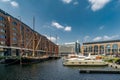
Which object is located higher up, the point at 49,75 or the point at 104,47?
the point at 104,47

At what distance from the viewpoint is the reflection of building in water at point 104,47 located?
17125 cm

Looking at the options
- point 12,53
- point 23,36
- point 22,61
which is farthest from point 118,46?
point 22,61

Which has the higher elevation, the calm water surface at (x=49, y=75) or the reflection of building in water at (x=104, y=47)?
the reflection of building in water at (x=104, y=47)

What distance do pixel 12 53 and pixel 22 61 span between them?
31.6m

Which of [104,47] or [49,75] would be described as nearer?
[49,75]

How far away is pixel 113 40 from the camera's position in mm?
175750

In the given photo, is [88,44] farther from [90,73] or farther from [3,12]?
[90,73]

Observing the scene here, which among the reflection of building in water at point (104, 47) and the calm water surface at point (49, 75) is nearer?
the calm water surface at point (49, 75)

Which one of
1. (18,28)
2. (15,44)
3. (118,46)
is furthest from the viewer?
(118,46)

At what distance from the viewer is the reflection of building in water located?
171m

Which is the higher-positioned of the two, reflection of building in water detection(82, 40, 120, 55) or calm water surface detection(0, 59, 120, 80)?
reflection of building in water detection(82, 40, 120, 55)

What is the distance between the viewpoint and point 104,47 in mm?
181375

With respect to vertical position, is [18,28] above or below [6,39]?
above

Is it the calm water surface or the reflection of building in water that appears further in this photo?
the reflection of building in water
